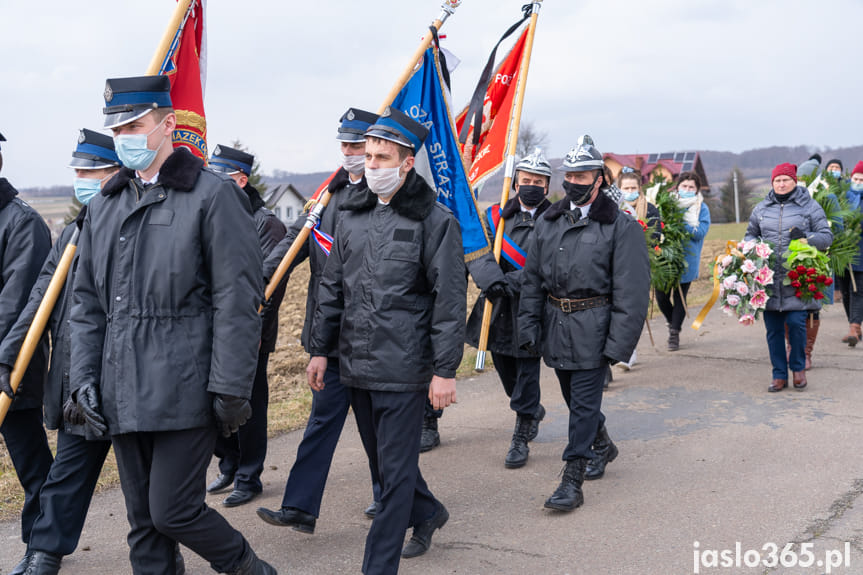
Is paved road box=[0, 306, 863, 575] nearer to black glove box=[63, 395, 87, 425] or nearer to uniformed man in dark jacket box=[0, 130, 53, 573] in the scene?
uniformed man in dark jacket box=[0, 130, 53, 573]

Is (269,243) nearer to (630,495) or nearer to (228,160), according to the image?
(228,160)

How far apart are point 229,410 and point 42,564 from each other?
1687mm

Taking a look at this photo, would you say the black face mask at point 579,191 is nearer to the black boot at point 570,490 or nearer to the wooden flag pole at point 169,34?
the black boot at point 570,490

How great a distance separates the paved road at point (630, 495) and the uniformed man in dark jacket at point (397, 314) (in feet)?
2.07

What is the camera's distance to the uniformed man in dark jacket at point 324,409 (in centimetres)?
487

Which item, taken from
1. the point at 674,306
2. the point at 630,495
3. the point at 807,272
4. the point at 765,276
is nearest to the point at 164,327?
the point at 630,495

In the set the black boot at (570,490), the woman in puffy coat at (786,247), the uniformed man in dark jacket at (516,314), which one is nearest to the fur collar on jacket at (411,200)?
the uniformed man in dark jacket at (516,314)

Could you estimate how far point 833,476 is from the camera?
5.62 metres

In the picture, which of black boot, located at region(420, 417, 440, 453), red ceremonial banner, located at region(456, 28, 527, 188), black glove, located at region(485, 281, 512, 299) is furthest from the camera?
red ceremonial banner, located at region(456, 28, 527, 188)

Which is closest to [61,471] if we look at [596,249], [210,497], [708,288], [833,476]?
[210,497]

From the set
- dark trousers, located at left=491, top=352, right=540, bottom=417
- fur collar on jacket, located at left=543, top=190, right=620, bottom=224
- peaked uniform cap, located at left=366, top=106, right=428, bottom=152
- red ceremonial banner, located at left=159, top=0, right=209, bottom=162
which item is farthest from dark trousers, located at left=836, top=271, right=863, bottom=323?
red ceremonial banner, located at left=159, top=0, right=209, bottom=162

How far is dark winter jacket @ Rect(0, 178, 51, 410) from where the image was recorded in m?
4.62

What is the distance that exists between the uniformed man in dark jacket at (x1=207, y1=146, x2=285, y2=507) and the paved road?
16 centimetres

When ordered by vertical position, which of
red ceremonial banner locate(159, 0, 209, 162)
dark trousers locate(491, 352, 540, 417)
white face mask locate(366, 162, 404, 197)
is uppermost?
red ceremonial banner locate(159, 0, 209, 162)
